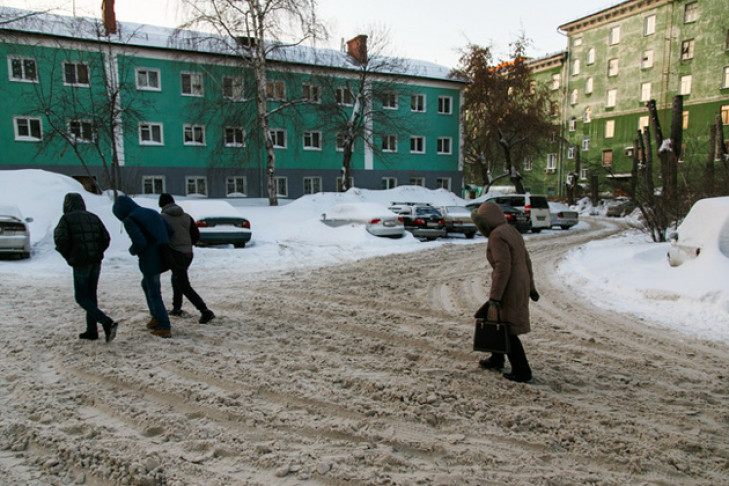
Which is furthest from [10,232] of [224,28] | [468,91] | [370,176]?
[468,91]

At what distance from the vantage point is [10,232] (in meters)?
11.8

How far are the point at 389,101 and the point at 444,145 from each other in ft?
21.3

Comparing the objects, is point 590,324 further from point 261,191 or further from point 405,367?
point 261,191

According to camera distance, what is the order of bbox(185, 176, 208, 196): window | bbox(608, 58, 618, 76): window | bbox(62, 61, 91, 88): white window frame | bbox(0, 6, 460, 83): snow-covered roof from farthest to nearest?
bbox(608, 58, 618, 76): window → bbox(185, 176, 208, 196): window → bbox(62, 61, 91, 88): white window frame → bbox(0, 6, 460, 83): snow-covered roof

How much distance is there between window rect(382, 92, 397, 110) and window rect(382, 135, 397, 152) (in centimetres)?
213

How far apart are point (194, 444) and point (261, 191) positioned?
99.6 feet

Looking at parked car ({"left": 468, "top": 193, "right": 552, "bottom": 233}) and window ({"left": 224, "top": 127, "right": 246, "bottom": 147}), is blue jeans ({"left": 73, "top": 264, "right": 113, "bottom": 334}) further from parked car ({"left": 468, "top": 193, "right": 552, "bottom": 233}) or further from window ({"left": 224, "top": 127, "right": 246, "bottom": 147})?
window ({"left": 224, "top": 127, "right": 246, "bottom": 147})

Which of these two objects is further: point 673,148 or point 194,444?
point 673,148

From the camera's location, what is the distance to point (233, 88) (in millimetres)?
29297

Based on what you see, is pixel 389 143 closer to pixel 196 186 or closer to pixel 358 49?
pixel 358 49

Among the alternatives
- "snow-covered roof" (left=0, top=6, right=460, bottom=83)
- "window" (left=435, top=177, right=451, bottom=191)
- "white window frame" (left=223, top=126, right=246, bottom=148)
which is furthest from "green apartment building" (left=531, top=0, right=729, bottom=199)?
"white window frame" (left=223, top=126, right=246, bottom=148)

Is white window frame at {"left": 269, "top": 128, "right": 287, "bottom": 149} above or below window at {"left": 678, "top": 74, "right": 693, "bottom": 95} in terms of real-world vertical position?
below

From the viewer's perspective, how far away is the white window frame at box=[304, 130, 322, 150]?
114 feet

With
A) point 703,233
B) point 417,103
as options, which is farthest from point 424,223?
point 417,103
